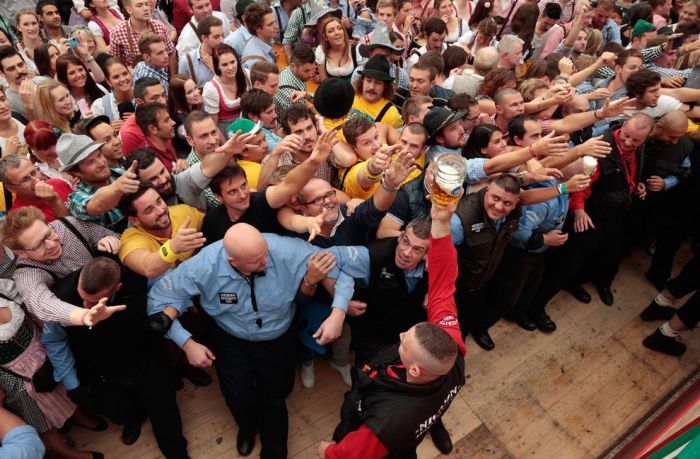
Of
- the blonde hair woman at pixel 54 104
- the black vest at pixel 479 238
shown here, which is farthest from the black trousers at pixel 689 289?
the blonde hair woman at pixel 54 104

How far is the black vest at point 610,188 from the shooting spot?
3.57m

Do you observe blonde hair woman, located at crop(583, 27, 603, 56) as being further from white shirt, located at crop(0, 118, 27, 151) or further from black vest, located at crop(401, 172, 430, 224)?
white shirt, located at crop(0, 118, 27, 151)

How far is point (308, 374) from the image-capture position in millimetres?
3393

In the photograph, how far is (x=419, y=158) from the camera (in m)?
3.33

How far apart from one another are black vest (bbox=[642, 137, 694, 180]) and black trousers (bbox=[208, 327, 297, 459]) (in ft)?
11.3

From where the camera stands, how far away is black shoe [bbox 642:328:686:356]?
12.4ft

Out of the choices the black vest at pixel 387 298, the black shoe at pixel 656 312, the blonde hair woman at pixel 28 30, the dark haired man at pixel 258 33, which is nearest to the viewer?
the black vest at pixel 387 298

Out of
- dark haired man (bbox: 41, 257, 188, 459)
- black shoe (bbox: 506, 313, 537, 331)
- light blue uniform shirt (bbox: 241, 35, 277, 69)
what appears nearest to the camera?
dark haired man (bbox: 41, 257, 188, 459)

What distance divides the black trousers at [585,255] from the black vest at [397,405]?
2.11m

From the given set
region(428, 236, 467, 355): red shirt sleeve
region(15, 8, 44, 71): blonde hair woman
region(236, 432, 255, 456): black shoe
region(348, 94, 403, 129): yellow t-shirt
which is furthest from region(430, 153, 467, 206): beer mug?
region(15, 8, 44, 71): blonde hair woman

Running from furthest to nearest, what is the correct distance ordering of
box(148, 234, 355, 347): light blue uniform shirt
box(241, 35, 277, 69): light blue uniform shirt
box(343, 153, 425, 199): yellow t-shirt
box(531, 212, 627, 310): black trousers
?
box(241, 35, 277, 69): light blue uniform shirt → box(531, 212, 627, 310): black trousers → box(343, 153, 425, 199): yellow t-shirt → box(148, 234, 355, 347): light blue uniform shirt

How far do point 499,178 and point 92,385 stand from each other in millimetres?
2800

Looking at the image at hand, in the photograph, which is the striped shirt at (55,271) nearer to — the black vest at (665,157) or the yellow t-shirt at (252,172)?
the yellow t-shirt at (252,172)

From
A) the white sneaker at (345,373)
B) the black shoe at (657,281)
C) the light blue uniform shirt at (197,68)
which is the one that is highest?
the light blue uniform shirt at (197,68)
